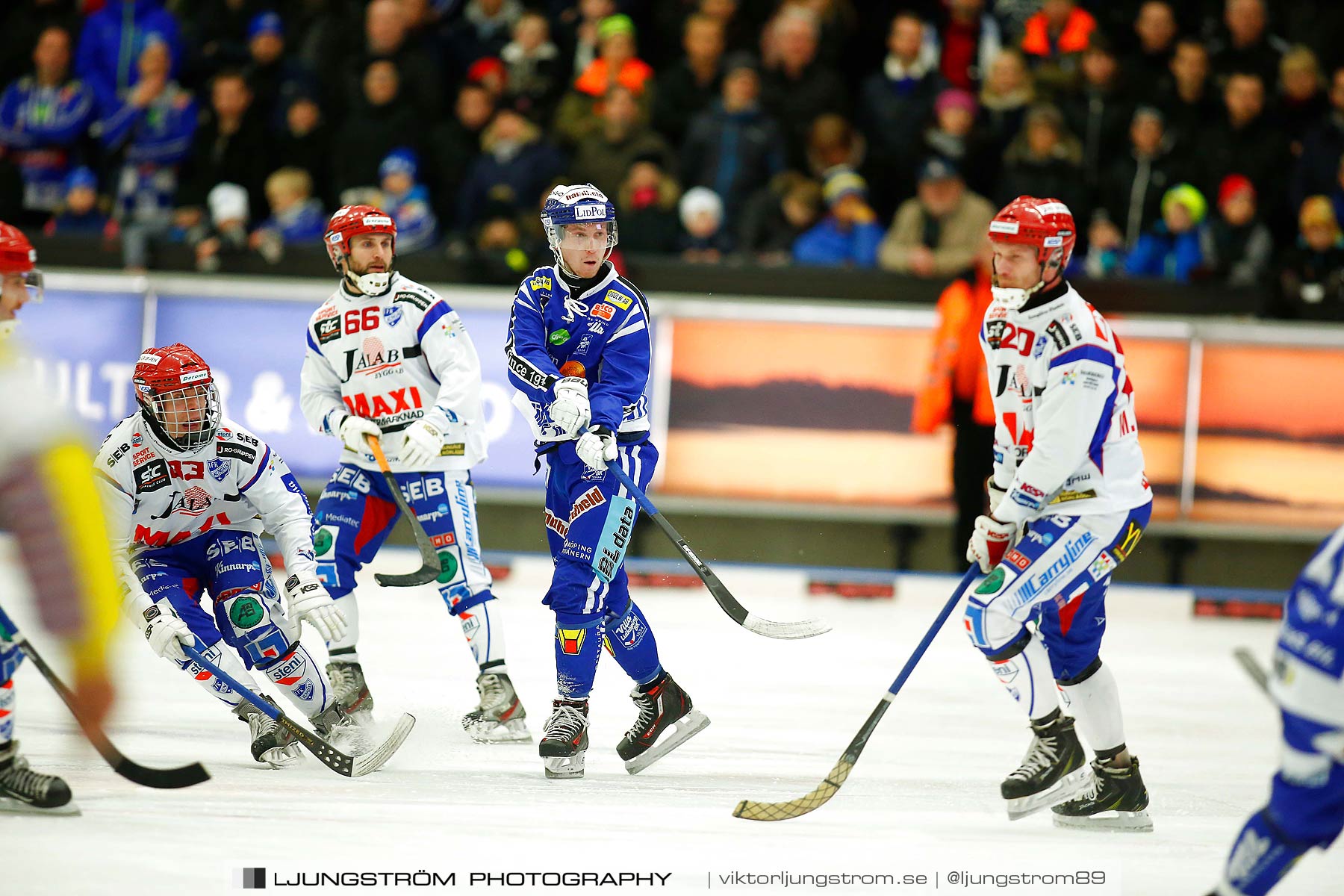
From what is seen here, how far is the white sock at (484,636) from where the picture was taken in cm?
616

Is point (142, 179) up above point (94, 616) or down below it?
above

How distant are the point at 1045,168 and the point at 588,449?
5.59 m

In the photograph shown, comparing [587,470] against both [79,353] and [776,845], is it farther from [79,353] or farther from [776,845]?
[79,353]

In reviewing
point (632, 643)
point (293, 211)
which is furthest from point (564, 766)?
point (293, 211)

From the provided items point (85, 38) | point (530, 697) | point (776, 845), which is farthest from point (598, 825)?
point (85, 38)

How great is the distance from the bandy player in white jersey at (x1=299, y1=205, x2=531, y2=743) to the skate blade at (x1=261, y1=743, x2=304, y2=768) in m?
0.50

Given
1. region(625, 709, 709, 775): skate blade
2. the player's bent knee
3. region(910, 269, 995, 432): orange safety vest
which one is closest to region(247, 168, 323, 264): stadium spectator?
region(910, 269, 995, 432): orange safety vest

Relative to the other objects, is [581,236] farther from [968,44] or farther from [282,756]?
[968,44]

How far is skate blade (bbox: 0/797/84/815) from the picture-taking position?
15.7 feet

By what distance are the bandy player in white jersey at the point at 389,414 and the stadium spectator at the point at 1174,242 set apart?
17.6 ft

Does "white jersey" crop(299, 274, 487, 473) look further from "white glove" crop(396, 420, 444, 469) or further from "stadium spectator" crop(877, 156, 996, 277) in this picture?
"stadium spectator" crop(877, 156, 996, 277)

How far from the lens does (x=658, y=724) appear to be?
570cm

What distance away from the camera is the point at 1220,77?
35.0ft

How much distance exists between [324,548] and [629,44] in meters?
5.68
